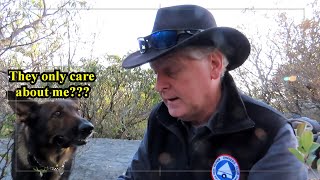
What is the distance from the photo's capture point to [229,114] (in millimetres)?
1866

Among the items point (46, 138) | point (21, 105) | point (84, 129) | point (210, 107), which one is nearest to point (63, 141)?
point (46, 138)

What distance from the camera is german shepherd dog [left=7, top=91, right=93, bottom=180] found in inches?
157

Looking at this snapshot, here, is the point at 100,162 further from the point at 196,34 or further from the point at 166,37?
the point at 196,34

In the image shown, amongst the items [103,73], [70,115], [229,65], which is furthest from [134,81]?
[229,65]

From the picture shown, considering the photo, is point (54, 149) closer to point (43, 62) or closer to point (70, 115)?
point (70, 115)

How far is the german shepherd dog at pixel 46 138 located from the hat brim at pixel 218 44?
2286mm

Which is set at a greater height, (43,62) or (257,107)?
(257,107)

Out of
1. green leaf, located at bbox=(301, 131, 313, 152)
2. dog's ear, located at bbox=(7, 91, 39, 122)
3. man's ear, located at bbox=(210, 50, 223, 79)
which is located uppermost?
green leaf, located at bbox=(301, 131, 313, 152)

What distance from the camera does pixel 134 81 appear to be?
5.89 meters

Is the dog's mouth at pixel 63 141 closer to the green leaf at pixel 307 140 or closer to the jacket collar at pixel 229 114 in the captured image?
the jacket collar at pixel 229 114

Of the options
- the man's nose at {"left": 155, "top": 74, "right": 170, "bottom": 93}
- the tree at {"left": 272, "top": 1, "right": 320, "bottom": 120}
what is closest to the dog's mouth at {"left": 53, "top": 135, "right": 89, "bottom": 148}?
the man's nose at {"left": 155, "top": 74, "right": 170, "bottom": 93}

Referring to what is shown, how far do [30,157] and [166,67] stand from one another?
8.62ft

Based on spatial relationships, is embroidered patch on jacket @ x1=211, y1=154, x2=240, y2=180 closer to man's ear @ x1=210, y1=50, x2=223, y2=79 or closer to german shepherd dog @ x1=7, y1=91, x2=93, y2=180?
man's ear @ x1=210, y1=50, x2=223, y2=79

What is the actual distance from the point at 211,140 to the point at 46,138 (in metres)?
2.66
